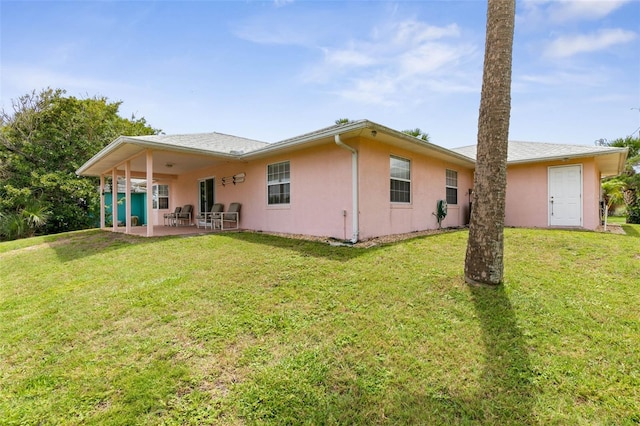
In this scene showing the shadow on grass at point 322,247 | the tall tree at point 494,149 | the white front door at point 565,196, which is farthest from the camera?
the white front door at point 565,196

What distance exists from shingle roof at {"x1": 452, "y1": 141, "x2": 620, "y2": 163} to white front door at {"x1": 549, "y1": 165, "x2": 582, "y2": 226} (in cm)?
62

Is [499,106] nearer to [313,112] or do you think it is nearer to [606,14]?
[606,14]

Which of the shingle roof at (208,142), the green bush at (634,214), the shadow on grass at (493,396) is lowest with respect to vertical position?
the shadow on grass at (493,396)

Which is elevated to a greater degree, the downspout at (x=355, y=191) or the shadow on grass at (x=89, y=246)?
the downspout at (x=355, y=191)

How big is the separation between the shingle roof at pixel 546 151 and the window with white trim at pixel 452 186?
2009mm

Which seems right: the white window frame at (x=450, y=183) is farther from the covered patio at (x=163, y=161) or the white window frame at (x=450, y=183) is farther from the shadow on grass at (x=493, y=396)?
the shadow on grass at (x=493, y=396)

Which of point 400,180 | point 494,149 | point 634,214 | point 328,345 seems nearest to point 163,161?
point 400,180

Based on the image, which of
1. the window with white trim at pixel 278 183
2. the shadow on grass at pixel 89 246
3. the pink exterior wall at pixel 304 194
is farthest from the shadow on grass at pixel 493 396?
the shadow on grass at pixel 89 246

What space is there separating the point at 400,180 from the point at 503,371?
6667 millimetres

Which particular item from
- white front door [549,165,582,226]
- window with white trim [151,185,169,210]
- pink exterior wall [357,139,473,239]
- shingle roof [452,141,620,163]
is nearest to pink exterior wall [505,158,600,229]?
white front door [549,165,582,226]

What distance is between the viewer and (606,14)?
803 centimetres

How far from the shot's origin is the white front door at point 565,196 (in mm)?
10219

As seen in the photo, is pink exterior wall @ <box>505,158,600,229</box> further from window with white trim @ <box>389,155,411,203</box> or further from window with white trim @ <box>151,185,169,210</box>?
window with white trim @ <box>151,185,169,210</box>

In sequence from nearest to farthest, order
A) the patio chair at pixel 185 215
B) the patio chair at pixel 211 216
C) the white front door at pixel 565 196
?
the white front door at pixel 565 196 → the patio chair at pixel 211 216 → the patio chair at pixel 185 215
